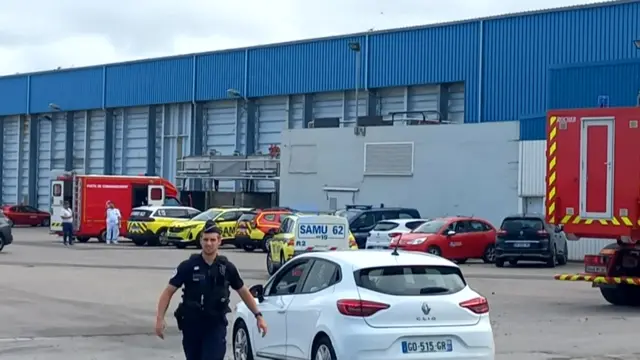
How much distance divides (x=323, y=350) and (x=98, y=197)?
3617 cm

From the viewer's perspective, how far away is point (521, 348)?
15.0m

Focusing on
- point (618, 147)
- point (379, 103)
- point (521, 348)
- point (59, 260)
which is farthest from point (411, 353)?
point (379, 103)

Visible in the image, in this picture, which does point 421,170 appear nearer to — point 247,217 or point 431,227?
point 247,217

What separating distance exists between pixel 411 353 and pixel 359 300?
2.35ft

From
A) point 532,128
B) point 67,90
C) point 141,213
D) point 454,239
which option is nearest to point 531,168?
point 532,128

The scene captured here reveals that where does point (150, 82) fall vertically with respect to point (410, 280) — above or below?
above

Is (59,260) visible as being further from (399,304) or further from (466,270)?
(399,304)

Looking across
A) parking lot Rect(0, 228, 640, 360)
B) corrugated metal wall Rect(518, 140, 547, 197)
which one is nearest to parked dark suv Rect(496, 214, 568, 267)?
parking lot Rect(0, 228, 640, 360)

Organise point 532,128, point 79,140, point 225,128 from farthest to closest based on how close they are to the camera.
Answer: point 79,140 → point 225,128 → point 532,128

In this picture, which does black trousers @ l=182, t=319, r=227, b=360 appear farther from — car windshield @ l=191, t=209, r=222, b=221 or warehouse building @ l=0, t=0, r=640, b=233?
car windshield @ l=191, t=209, r=222, b=221

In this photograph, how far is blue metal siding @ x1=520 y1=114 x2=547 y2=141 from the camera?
1608 inches

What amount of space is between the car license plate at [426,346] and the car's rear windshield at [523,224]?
73.6ft

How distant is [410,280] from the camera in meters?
11.3

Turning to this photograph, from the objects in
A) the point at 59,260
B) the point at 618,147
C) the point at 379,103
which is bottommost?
the point at 59,260
